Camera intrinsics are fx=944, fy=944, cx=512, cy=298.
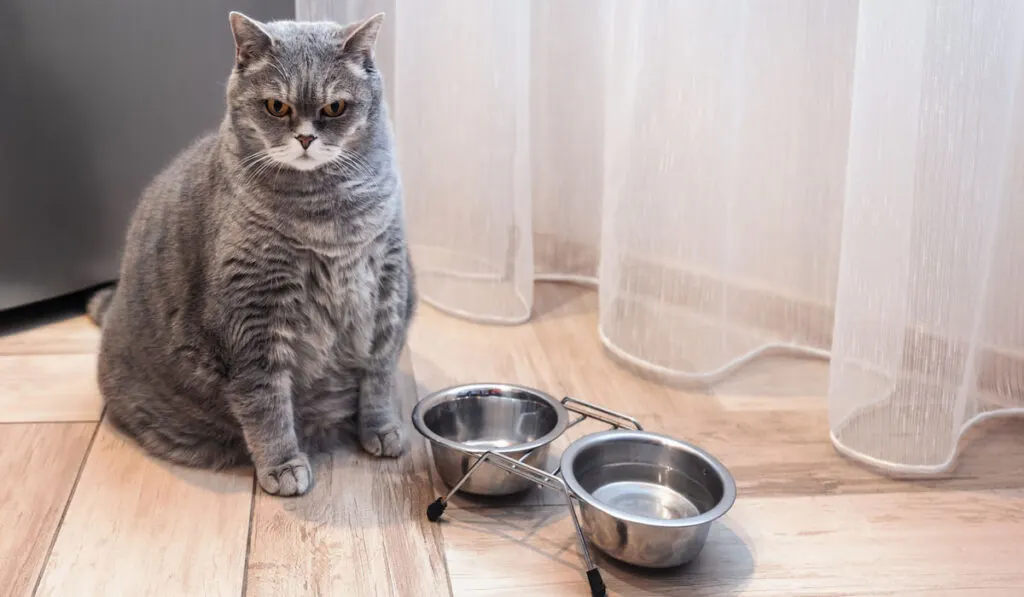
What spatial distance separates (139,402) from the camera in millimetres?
1390

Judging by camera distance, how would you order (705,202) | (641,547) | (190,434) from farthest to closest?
(705,202), (190,434), (641,547)

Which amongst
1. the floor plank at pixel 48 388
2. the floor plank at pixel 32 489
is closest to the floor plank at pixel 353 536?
the floor plank at pixel 32 489

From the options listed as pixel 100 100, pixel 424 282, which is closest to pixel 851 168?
pixel 424 282

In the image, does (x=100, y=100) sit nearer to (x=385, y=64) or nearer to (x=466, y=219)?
(x=385, y=64)

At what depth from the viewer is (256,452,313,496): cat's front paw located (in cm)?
129

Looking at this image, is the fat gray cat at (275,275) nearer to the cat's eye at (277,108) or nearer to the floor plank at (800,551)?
the cat's eye at (277,108)

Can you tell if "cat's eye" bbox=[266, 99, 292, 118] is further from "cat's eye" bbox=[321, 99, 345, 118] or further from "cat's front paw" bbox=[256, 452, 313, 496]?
"cat's front paw" bbox=[256, 452, 313, 496]

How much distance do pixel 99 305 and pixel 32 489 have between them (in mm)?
582

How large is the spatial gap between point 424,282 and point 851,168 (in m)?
0.94

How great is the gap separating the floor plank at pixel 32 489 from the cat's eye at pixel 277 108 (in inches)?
23.3

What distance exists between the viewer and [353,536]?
121 cm

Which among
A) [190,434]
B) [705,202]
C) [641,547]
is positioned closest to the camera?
[641,547]

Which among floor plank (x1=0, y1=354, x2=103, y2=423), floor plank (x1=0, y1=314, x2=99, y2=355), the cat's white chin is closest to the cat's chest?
the cat's white chin

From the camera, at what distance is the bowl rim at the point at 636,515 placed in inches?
41.9
